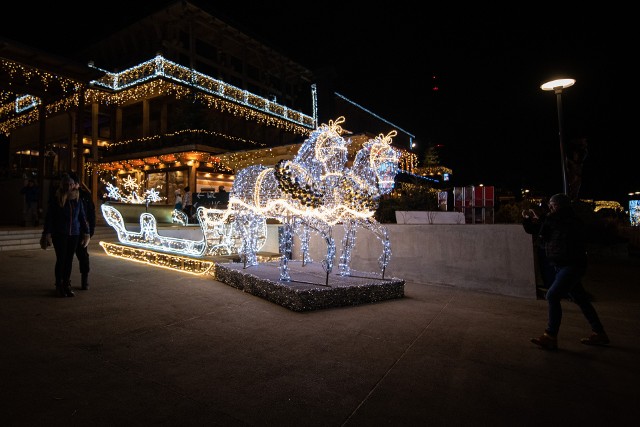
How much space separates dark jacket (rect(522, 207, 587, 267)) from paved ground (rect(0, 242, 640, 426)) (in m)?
0.96

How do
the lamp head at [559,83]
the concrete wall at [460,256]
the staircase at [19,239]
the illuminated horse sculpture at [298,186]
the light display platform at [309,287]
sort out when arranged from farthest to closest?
the staircase at [19,239]
the lamp head at [559,83]
the concrete wall at [460,256]
the illuminated horse sculpture at [298,186]
the light display platform at [309,287]

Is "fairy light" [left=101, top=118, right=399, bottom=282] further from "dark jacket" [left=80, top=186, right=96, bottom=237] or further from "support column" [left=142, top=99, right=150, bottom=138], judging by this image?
"support column" [left=142, top=99, right=150, bottom=138]

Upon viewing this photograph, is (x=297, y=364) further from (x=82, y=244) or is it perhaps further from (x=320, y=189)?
(x=82, y=244)

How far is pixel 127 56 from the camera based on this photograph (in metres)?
25.7

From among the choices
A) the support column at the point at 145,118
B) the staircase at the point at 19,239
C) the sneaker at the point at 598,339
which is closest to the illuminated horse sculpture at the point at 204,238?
the staircase at the point at 19,239

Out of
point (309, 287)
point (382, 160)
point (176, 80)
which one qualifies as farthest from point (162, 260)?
point (176, 80)

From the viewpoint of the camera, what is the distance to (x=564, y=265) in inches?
148

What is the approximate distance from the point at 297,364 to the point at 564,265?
9.63 ft

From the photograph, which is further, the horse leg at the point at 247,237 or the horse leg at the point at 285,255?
the horse leg at the point at 247,237

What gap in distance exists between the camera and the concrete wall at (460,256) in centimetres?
641

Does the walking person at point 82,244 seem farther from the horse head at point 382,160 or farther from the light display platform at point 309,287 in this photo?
the horse head at point 382,160

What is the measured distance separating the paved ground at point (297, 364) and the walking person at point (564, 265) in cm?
18

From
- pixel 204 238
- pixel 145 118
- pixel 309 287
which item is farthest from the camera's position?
pixel 145 118

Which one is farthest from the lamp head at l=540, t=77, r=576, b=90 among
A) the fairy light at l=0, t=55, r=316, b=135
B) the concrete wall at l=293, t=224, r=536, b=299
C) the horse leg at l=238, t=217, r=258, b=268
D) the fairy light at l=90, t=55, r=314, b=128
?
the fairy light at l=90, t=55, r=314, b=128
